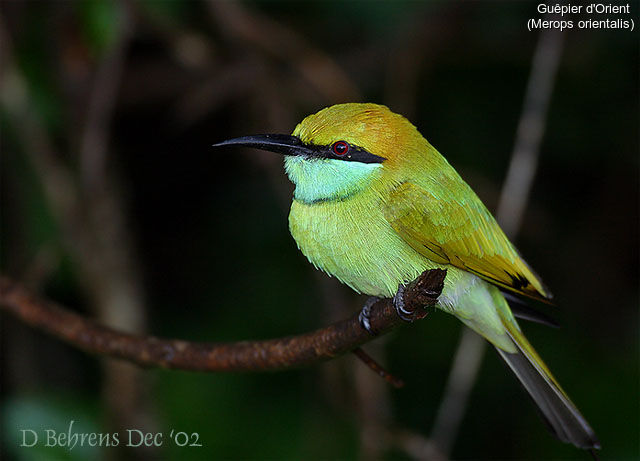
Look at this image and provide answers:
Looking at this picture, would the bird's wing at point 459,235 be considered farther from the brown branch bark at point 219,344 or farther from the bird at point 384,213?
the brown branch bark at point 219,344

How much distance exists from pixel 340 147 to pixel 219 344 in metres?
0.55

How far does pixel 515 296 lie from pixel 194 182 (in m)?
2.21

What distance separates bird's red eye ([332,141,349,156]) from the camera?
1.90 m

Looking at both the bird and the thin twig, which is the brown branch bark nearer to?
the bird

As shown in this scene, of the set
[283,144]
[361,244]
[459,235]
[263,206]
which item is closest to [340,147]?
[283,144]

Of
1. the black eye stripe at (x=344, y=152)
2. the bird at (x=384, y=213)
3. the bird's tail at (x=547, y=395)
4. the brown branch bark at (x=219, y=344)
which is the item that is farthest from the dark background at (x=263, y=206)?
the black eye stripe at (x=344, y=152)

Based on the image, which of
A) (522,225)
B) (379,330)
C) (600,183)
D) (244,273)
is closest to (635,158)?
(600,183)

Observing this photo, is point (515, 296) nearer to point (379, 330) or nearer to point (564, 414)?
point (564, 414)

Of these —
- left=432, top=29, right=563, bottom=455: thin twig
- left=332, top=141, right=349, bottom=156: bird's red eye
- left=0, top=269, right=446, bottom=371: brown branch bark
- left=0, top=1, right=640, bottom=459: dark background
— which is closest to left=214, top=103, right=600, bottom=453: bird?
left=332, top=141, right=349, bottom=156: bird's red eye

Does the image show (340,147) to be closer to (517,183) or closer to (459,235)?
(459,235)

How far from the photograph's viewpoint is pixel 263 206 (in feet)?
12.4

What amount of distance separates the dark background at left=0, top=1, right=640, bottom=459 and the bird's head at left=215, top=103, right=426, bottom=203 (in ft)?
3.55

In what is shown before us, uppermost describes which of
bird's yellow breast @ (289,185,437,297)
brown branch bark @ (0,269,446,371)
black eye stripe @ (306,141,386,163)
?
black eye stripe @ (306,141,386,163)

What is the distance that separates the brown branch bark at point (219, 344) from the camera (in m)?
1.51
